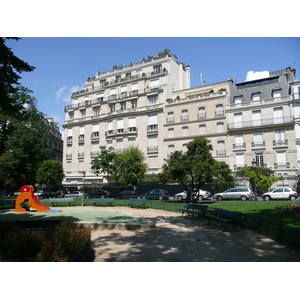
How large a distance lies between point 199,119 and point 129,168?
43.1 ft

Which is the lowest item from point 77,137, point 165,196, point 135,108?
point 165,196

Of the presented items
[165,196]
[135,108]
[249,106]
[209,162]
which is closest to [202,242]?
[209,162]

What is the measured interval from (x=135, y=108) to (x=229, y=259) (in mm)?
36989

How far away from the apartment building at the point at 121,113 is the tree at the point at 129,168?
3657 mm

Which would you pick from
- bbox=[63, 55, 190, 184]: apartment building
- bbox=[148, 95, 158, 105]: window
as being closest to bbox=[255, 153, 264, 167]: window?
bbox=[63, 55, 190, 184]: apartment building

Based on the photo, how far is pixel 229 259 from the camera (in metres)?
6.36

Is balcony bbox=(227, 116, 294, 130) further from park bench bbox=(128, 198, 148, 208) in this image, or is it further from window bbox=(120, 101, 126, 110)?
park bench bbox=(128, 198, 148, 208)

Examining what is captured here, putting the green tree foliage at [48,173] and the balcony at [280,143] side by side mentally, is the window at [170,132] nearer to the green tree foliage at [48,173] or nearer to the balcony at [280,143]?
the balcony at [280,143]

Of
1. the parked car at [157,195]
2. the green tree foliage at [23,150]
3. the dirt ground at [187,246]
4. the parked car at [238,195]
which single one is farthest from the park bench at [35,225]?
the parked car at [238,195]

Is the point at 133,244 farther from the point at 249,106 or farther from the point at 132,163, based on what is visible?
the point at 249,106

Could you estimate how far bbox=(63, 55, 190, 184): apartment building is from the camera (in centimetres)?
4034

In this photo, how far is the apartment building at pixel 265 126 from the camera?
31891mm

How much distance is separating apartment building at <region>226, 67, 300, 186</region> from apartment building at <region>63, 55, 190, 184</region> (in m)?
11.2

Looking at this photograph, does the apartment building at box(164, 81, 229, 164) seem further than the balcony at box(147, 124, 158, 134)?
No
